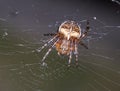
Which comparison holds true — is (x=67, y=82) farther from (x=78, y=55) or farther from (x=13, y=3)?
(x=13, y=3)

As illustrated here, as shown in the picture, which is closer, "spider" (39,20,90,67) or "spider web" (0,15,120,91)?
"spider" (39,20,90,67)

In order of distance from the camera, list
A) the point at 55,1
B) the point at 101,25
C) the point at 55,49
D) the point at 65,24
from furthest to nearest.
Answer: the point at 55,1 → the point at 101,25 → the point at 55,49 → the point at 65,24

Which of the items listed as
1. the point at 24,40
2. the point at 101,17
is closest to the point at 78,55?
the point at 24,40

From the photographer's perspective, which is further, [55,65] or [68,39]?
[55,65]

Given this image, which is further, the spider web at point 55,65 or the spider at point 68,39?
the spider web at point 55,65
